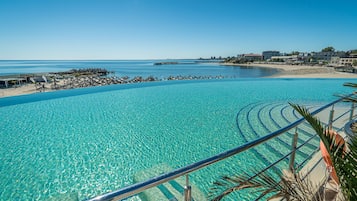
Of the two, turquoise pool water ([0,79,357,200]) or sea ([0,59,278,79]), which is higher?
sea ([0,59,278,79])

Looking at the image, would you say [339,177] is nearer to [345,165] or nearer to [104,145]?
[345,165]

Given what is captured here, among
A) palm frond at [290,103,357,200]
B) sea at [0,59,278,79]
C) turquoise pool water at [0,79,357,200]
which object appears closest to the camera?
palm frond at [290,103,357,200]

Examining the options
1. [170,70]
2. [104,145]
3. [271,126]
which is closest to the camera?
[104,145]

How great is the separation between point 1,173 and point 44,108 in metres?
6.04

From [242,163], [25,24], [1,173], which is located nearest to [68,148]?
[1,173]

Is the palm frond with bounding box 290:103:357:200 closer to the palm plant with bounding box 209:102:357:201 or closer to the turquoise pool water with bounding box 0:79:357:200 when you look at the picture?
the palm plant with bounding box 209:102:357:201

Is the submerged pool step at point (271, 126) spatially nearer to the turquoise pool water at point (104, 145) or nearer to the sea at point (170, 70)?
the turquoise pool water at point (104, 145)

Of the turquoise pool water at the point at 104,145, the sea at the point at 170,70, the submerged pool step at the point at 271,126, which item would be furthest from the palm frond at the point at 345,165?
the sea at the point at 170,70

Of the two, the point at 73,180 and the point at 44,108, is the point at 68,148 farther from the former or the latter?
the point at 44,108

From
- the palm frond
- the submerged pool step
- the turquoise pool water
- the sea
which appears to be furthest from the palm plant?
the sea

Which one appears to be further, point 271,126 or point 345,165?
point 271,126

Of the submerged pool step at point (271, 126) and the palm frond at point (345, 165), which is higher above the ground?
the palm frond at point (345, 165)

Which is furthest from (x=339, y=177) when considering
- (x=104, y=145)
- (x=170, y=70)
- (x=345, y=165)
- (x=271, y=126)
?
(x=170, y=70)

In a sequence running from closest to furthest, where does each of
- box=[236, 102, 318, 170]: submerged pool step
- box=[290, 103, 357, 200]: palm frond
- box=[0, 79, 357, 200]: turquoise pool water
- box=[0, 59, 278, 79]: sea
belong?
box=[290, 103, 357, 200]: palm frond → box=[0, 79, 357, 200]: turquoise pool water → box=[236, 102, 318, 170]: submerged pool step → box=[0, 59, 278, 79]: sea
